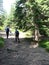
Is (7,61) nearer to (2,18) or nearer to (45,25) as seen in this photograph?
(45,25)

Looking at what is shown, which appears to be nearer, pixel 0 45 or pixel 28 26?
pixel 0 45

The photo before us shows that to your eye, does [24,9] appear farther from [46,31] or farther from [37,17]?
[46,31]

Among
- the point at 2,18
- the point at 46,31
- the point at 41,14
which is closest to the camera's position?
the point at 46,31

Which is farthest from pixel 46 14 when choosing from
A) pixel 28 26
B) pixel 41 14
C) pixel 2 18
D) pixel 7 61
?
pixel 2 18

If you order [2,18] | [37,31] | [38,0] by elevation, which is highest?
[38,0]

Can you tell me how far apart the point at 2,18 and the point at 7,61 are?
65699mm

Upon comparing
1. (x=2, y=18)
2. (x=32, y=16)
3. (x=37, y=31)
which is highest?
(x=32, y=16)

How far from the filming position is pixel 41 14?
92.0 ft

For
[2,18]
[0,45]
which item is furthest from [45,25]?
[2,18]

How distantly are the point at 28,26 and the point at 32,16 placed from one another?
146cm

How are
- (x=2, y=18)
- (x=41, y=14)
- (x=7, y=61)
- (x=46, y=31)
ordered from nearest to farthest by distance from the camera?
(x=7, y=61)
(x=46, y=31)
(x=41, y=14)
(x=2, y=18)

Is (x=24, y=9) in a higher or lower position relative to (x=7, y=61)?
higher

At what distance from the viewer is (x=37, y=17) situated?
28.0m

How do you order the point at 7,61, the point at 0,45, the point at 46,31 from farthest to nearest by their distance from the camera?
the point at 46,31 → the point at 0,45 → the point at 7,61
